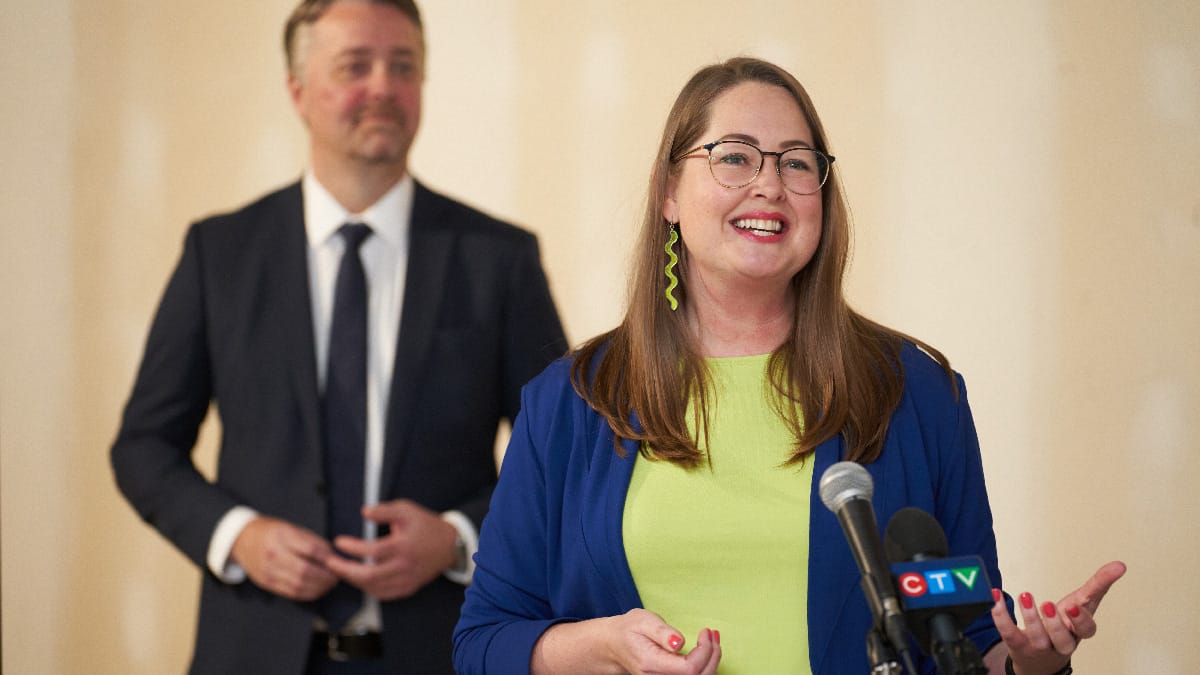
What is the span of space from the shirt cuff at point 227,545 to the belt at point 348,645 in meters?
0.25

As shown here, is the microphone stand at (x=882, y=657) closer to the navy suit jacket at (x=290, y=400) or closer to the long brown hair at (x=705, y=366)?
the long brown hair at (x=705, y=366)

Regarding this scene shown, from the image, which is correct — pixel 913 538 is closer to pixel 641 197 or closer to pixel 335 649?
pixel 335 649

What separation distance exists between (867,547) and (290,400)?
6.52 feet

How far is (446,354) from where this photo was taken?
3.05 meters

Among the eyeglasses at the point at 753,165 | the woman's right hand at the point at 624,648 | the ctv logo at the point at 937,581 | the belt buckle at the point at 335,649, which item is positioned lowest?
the belt buckle at the point at 335,649

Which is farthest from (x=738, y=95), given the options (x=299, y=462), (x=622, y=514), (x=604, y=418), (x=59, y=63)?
(x=59, y=63)

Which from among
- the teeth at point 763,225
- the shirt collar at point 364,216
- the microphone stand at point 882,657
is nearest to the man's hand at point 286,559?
the shirt collar at point 364,216

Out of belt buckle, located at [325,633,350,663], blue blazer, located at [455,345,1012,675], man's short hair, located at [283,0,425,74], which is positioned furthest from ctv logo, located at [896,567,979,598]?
man's short hair, located at [283,0,425,74]

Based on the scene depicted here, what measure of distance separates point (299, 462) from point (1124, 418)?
2075 mm

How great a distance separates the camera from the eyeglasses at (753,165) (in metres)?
1.94

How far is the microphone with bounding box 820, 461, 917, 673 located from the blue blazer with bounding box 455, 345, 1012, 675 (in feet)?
1.39

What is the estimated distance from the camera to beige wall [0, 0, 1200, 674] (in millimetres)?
3223

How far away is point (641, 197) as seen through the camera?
140 inches

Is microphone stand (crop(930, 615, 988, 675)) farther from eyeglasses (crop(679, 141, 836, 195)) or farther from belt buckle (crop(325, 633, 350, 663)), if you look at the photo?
belt buckle (crop(325, 633, 350, 663))
